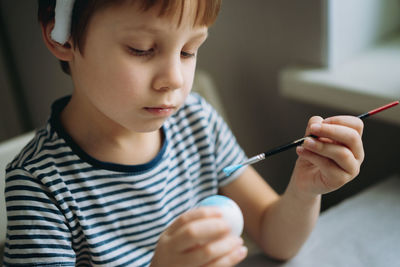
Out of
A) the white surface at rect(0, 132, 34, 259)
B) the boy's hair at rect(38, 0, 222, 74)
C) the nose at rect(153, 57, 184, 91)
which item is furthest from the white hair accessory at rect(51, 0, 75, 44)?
the white surface at rect(0, 132, 34, 259)

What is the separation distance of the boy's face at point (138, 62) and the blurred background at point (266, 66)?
0.43m

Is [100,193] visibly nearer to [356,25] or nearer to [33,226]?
[33,226]

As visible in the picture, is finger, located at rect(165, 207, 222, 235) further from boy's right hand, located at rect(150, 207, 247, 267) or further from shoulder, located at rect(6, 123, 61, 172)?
shoulder, located at rect(6, 123, 61, 172)

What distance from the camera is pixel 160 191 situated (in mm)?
740

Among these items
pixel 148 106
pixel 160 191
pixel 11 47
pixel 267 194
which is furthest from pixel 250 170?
pixel 11 47

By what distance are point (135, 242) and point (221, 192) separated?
0.20 meters

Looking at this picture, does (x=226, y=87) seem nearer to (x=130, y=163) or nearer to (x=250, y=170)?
(x=250, y=170)

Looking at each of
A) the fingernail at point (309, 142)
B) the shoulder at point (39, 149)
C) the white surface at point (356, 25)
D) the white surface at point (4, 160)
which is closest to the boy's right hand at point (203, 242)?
the fingernail at point (309, 142)

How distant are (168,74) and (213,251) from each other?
0.74 feet

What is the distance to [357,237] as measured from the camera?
0.75 m

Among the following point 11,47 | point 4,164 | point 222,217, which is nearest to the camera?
point 222,217

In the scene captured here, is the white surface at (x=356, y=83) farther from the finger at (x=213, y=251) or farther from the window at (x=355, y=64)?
the finger at (x=213, y=251)

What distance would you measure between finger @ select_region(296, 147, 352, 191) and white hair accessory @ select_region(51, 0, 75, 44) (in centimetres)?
34

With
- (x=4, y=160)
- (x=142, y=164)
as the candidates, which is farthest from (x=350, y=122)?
(x=4, y=160)
